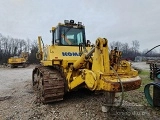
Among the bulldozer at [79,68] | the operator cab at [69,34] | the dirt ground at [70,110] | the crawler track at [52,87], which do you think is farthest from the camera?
the operator cab at [69,34]

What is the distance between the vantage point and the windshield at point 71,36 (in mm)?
6961

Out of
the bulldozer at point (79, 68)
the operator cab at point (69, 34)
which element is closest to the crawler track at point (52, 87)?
the bulldozer at point (79, 68)

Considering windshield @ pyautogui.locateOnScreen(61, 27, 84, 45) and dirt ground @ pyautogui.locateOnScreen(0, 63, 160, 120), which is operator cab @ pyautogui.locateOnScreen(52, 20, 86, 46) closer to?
windshield @ pyautogui.locateOnScreen(61, 27, 84, 45)

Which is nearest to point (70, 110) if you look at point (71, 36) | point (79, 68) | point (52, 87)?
point (52, 87)

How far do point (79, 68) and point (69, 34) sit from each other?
1.79 meters

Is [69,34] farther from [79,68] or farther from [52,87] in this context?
[52,87]

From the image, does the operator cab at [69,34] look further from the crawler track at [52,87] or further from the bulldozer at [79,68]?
the crawler track at [52,87]

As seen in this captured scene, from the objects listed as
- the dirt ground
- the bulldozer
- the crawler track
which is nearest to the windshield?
the bulldozer

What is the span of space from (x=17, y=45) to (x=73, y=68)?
66.0m

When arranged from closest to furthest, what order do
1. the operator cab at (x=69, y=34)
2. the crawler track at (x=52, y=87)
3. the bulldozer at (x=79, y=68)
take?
the bulldozer at (x=79, y=68) → the crawler track at (x=52, y=87) → the operator cab at (x=69, y=34)

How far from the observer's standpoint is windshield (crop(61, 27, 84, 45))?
274 inches

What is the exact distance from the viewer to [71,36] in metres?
7.14

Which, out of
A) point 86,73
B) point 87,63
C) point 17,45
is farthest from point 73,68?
point 17,45

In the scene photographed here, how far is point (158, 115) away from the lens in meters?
4.94
